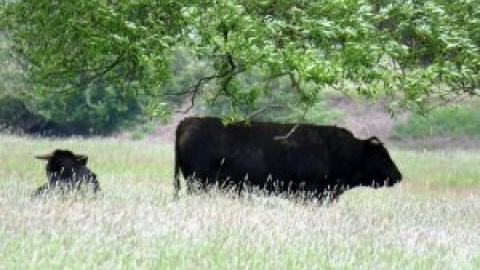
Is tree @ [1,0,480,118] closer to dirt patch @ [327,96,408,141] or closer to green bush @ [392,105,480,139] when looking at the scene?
dirt patch @ [327,96,408,141]

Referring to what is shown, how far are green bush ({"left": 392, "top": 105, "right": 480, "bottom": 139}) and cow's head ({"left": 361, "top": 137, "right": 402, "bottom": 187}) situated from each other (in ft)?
120

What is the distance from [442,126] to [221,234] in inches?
1868

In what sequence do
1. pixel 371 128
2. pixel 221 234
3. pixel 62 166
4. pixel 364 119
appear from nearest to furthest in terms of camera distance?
pixel 221 234 → pixel 62 166 → pixel 371 128 → pixel 364 119

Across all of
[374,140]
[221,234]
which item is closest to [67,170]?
[221,234]

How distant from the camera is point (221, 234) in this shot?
36.0 ft

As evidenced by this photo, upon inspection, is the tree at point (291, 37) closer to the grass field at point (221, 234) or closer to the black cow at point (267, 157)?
the black cow at point (267, 157)

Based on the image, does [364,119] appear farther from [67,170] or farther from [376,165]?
[67,170]

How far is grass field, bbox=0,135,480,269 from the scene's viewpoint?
30.8ft

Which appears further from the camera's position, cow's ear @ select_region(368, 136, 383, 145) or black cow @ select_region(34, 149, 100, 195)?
cow's ear @ select_region(368, 136, 383, 145)

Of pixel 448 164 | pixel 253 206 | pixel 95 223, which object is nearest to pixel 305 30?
pixel 253 206

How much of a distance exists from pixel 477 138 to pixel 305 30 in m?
43.2

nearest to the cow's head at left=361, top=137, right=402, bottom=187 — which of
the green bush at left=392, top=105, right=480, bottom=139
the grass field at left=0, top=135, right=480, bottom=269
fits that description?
the grass field at left=0, top=135, right=480, bottom=269

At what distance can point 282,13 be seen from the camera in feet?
48.9

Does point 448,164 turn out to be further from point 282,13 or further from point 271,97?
point 282,13
